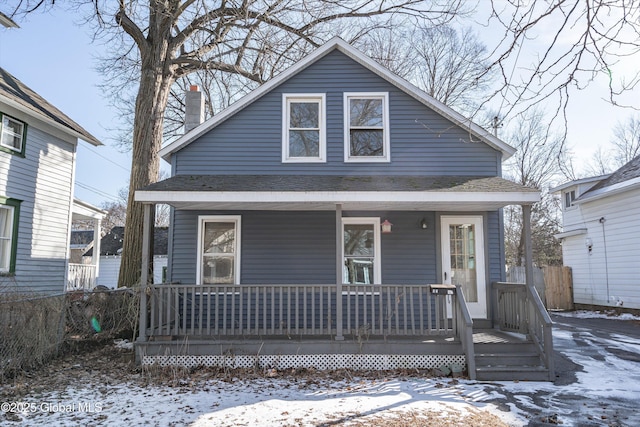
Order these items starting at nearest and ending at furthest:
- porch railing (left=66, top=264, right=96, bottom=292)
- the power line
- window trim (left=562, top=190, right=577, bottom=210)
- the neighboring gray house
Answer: the neighboring gray house → porch railing (left=66, top=264, right=96, bottom=292) → window trim (left=562, top=190, right=577, bottom=210) → the power line

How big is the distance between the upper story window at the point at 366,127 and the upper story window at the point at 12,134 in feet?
25.4

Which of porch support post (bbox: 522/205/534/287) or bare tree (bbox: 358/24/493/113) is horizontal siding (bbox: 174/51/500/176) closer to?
porch support post (bbox: 522/205/534/287)

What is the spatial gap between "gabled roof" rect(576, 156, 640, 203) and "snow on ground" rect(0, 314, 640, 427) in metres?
8.44

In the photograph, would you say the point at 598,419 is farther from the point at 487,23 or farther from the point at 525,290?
the point at 487,23

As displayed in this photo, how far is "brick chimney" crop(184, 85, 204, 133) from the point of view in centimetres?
1038

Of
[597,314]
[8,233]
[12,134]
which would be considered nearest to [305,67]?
[12,134]

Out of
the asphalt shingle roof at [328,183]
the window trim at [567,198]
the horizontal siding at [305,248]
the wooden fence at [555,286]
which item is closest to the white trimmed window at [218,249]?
the horizontal siding at [305,248]

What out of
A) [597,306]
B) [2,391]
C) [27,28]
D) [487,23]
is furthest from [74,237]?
[487,23]

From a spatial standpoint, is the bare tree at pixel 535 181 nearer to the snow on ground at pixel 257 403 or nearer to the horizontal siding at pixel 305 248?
the horizontal siding at pixel 305 248

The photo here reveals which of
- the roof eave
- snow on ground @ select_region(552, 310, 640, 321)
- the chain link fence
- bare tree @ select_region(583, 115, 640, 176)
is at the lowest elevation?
snow on ground @ select_region(552, 310, 640, 321)

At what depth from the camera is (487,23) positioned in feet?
13.3

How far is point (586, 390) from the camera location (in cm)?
614

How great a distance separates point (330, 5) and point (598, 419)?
1235 centimetres

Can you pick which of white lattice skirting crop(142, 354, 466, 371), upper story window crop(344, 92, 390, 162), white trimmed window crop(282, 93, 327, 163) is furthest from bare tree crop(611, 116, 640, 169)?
white lattice skirting crop(142, 354, 466, 371)
